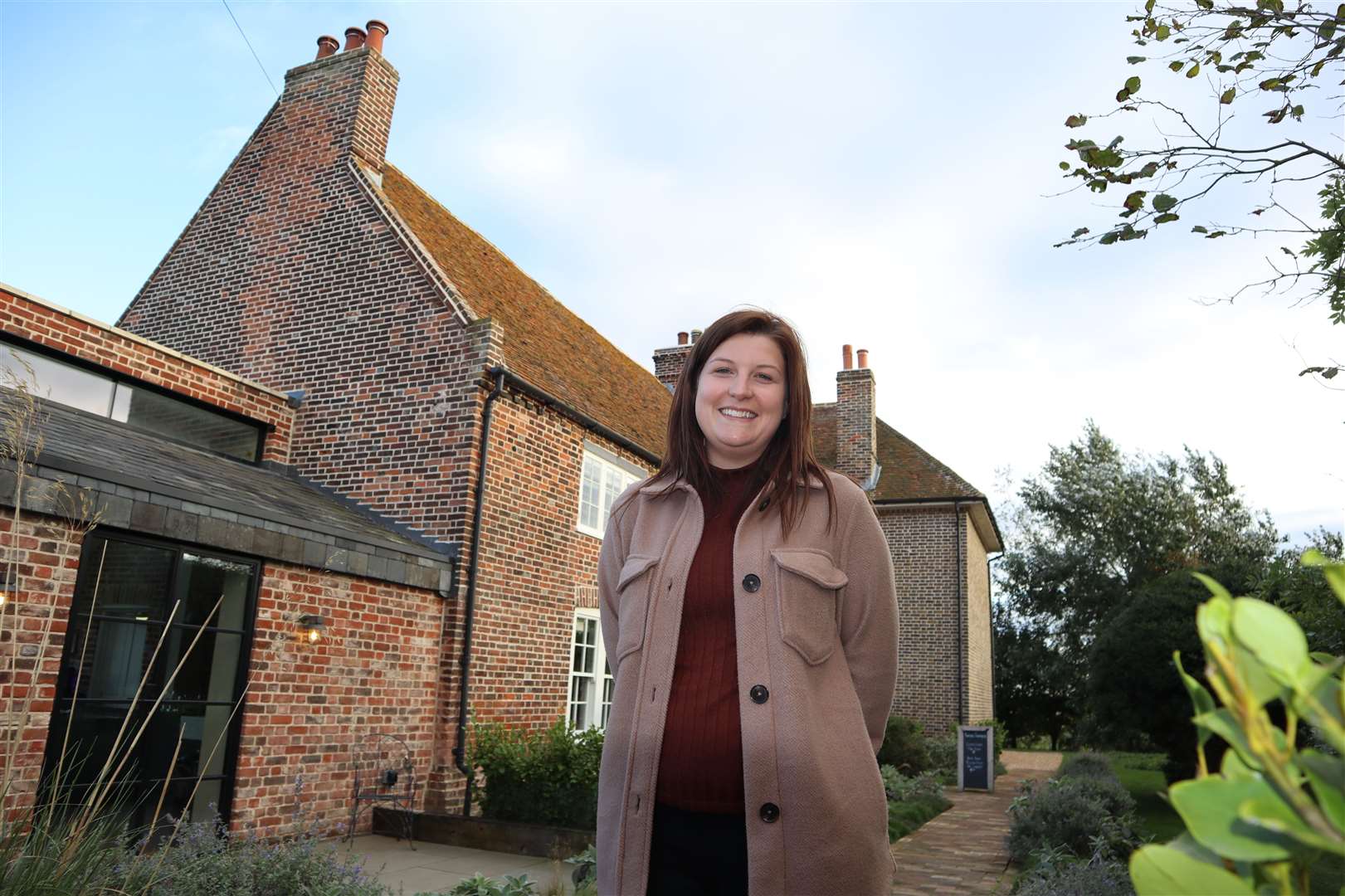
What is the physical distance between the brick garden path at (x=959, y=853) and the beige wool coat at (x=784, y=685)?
373 cm

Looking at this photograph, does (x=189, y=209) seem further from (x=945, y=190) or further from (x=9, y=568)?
(x=945, y=190)

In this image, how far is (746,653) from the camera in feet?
6.56

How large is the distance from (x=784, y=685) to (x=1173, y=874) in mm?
1442

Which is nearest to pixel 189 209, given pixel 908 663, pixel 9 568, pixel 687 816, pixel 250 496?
pixel 250 496

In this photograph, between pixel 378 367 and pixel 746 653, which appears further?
pixel 378 367

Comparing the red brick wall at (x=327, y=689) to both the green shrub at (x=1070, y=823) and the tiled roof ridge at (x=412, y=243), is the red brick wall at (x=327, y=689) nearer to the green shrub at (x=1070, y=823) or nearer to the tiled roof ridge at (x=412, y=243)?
the tiled roof ridge at (x=412, y=243)

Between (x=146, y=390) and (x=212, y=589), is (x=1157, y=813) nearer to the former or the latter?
(x=212, y=589)

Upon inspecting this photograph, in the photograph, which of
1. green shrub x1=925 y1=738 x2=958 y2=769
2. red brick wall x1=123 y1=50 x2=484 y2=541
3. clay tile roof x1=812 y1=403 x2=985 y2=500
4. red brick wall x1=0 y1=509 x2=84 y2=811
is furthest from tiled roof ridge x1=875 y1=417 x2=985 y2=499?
red brick wall x1=0 y1=509 x2=84 y2=811

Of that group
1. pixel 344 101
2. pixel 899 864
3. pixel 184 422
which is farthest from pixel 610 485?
pixel 899 864

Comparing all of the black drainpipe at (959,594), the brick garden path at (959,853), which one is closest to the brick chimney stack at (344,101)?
the brick garden path at (959,853)

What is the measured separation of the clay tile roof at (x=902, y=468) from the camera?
70.3ft

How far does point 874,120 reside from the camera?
678 cm

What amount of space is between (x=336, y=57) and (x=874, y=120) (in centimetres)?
865

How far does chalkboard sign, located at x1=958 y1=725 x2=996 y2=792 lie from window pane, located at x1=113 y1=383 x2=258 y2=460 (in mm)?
12466
